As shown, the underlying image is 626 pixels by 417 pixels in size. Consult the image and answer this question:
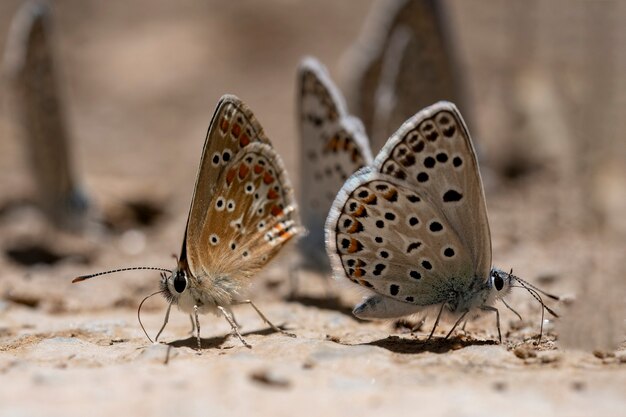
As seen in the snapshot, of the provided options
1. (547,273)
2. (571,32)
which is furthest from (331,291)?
(571,32)

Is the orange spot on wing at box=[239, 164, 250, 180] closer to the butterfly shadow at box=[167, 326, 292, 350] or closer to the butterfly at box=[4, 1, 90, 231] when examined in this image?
the butterfly shadow at box=[167, 326, 292, 350]

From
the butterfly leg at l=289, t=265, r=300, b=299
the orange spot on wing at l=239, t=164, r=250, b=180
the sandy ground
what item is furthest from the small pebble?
the butterfly leg at l=289, t=265, r=300, b=299

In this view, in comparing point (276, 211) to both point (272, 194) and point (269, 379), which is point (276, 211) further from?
point (269, 379)

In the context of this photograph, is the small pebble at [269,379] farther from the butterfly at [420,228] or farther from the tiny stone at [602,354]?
the tiny stone at [602,354]

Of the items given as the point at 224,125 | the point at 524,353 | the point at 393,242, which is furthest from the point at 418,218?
the point at 224,125

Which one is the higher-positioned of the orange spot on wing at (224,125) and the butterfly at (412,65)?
the butterfly at (412,65)

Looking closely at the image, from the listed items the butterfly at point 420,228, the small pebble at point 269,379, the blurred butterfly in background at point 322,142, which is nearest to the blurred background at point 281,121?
the butterfly at point 420,228
